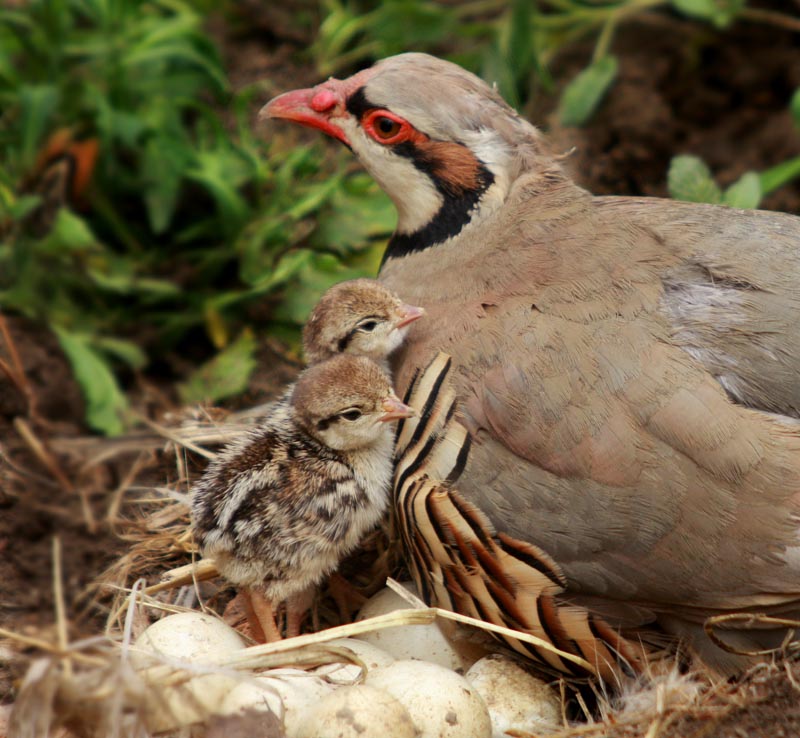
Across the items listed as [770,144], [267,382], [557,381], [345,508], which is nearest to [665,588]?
[557,381]

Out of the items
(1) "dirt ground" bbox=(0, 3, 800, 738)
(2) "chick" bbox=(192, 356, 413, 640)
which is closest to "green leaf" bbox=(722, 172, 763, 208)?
(1) "dirt ground" bbox=(0, 3, 800, 738)

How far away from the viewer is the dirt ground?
3.87 meters

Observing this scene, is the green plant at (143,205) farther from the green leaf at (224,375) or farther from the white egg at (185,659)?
the white egg at (185,659)

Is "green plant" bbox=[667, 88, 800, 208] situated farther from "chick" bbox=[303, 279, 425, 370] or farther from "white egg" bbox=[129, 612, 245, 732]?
"white egg" bbox=[129, 612, 245, 732]

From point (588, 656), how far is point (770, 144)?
→ 3434 mm

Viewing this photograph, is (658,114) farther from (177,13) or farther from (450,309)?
(450,309)

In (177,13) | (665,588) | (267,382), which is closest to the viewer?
(665,588)

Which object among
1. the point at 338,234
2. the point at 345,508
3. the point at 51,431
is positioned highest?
the point at 338,234

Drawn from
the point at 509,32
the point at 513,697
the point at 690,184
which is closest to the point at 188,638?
the point at 513,697

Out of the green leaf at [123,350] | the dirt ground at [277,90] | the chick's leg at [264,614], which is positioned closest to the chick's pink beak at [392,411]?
the chick's leg at [264,614]

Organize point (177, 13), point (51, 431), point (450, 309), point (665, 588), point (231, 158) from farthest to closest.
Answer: point (177, 13), point (231, 158), point (51, 431), point (450, 309), point (665, 588)

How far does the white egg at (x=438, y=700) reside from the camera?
113 inches

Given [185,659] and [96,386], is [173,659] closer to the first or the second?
[185,659]

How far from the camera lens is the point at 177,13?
5789 millimetres
